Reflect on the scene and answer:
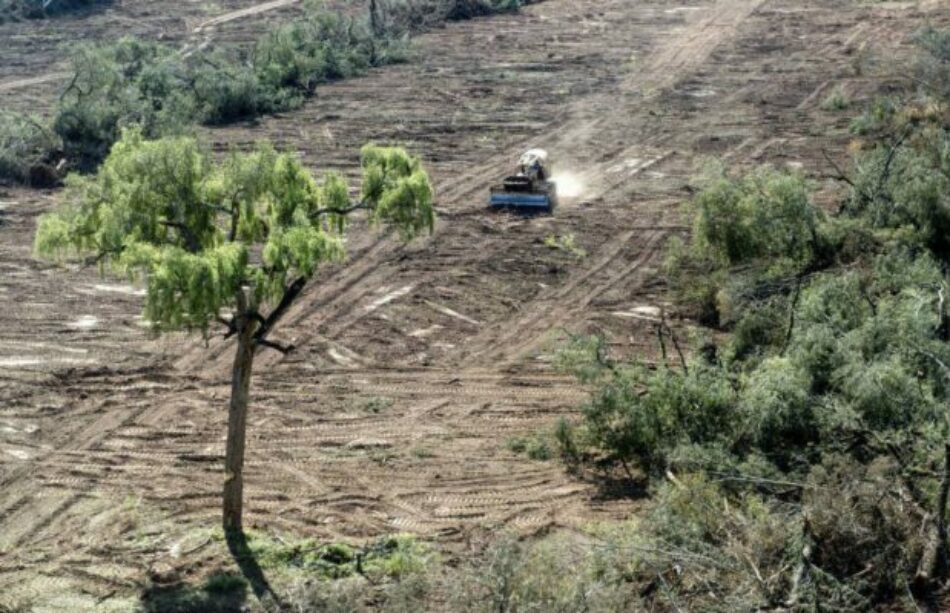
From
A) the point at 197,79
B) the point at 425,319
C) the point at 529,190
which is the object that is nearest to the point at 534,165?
the point at 529,190

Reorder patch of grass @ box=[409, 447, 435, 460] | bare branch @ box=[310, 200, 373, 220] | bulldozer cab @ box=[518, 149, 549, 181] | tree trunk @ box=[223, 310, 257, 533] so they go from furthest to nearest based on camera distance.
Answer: bulldozer cab @ box=[518, 149, 549, 181], patch of grass @ box=[409, 447, 435, 460], bare branch @ box=[310, 200, 373, 220], tree trunk @ box=[223, 310, 257, 533]

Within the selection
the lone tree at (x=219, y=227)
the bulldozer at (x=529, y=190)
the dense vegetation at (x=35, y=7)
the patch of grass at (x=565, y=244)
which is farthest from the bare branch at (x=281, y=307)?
the dense vegetation at (x=35, y=7)

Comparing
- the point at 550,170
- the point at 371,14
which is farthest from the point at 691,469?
the point at 371,14

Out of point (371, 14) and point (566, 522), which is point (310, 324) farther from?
point (371, 14)

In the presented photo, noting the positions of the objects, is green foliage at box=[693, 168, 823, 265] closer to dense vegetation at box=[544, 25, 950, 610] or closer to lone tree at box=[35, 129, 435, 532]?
dense vegetation at box=[544, 25, 950, 610]

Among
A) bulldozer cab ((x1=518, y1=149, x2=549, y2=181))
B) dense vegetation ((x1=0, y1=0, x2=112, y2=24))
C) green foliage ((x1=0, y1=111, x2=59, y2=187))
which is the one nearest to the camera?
bulldozer cab ((x1=518, y1=149, x2=549, y2=181))

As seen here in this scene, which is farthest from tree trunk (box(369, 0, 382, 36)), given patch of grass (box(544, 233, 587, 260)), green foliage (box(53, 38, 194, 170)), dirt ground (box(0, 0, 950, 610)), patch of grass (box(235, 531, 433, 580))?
patch of grass (box(235, 531, 433, 580))
